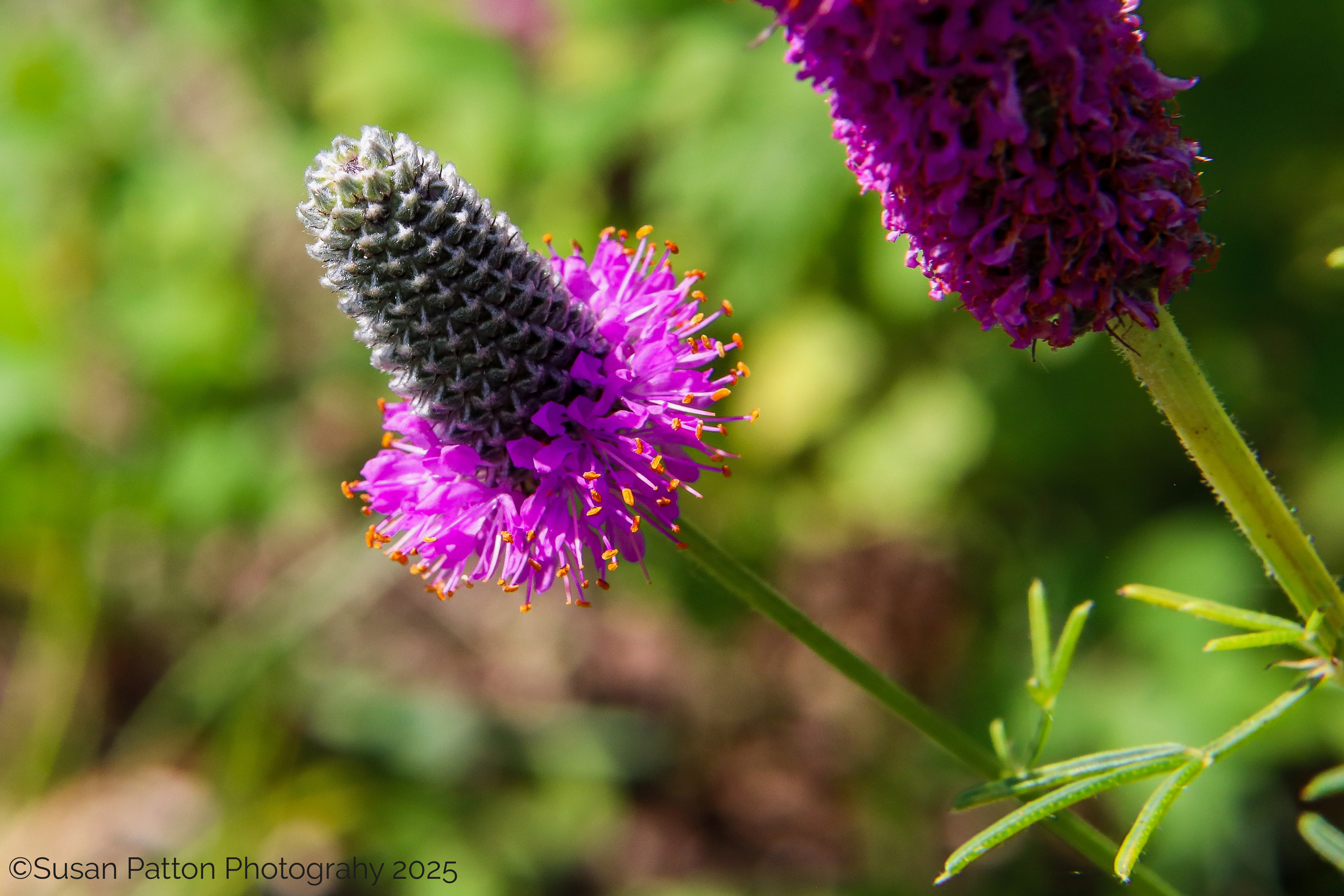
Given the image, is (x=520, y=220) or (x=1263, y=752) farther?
(x=520, y=220)

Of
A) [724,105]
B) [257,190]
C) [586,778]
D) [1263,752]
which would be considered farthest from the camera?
[257,190]

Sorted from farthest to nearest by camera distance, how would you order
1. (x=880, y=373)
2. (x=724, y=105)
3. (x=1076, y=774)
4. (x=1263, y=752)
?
1. (x=880, y=373)
2. (x=724, y=105)
3. (x=1263, y=752)
4. (x=1076, y=774)

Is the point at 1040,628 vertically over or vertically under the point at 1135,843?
over

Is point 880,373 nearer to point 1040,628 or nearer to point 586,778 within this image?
point 586,778

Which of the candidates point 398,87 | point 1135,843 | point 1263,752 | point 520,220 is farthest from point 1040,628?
point 398,87

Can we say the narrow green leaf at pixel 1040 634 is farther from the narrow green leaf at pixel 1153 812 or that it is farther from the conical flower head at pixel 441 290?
the conical flower head at pixel 441 290

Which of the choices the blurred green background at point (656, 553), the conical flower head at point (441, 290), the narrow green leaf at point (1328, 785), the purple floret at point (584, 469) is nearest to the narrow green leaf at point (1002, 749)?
the narrow green leaf at point (1328, 785)

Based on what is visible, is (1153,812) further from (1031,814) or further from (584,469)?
(584,469)

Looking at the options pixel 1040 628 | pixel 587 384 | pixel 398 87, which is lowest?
pixel 1040 628

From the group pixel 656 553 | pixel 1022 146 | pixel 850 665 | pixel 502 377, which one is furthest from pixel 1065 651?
pixel 656 553
